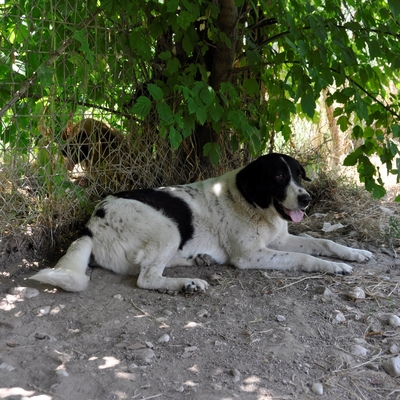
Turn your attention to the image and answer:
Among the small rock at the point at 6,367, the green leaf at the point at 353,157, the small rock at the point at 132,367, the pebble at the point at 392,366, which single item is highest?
the green leaf at the point at 353,157

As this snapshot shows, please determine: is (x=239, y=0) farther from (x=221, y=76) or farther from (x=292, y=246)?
(x=292, y=246)

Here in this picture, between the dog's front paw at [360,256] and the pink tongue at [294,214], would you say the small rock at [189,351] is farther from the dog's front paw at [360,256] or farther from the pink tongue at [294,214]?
the dog's front paw at [360,256]

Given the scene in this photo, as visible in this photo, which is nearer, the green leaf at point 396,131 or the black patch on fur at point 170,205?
the green leaf at point 396,131

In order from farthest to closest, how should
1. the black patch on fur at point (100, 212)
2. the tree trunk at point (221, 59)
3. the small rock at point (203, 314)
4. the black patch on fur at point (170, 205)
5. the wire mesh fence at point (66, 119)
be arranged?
the tree trunk at point (221, 59)
the black patch on fur at point (170, 205)
the black patch on fur at point (100, 212)
the wire mesh fence at point (66, 119)
the small rock at point (203, 314)

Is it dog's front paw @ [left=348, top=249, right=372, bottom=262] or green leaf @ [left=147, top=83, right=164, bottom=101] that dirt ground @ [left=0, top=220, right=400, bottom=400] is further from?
green leaf @ [left=147, top=83, right=164, bottom=101]

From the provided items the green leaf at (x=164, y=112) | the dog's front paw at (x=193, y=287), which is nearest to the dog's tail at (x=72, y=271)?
the dog's front paw at (x=193, y=287)

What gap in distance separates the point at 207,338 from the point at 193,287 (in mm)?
612

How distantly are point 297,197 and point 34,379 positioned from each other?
225 centimetres

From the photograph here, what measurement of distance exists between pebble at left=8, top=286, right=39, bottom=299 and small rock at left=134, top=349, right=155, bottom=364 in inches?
38.3

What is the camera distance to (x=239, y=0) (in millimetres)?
3246

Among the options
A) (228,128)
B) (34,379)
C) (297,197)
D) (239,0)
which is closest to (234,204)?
(297,197)

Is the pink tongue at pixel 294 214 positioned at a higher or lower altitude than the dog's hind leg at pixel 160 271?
higher

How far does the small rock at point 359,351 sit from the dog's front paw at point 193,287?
3.52 feet

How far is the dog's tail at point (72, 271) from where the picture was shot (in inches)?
118
